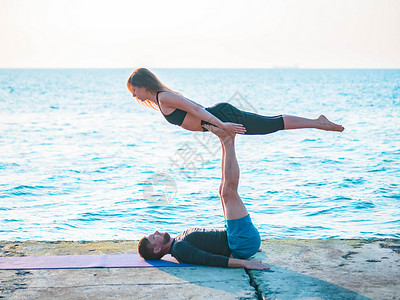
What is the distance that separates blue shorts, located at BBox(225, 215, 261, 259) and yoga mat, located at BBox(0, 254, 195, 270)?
0.51 m

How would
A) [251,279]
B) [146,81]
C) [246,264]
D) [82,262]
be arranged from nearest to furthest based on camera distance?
[251,279] → [246,264] → [82,262] → [146,81]

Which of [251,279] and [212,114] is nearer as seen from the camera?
[251,279]

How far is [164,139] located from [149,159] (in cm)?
571

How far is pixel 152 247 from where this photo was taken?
15.4ft

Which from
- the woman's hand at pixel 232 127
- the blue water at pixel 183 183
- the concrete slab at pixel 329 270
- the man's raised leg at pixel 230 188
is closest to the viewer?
the concrete slab at pixel 329 270

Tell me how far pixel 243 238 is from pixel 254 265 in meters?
0.33

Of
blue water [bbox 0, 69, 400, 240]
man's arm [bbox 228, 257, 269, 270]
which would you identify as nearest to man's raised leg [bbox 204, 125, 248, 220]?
man's arm [bbox 228, 257, 269, 270]

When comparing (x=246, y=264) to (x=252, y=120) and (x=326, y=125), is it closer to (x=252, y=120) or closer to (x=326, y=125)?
(x=252, y=120)

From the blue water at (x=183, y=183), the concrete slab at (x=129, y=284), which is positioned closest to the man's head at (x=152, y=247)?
the concrete slab at (x=129, y=284)

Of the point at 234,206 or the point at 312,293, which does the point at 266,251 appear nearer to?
the point at 234,206

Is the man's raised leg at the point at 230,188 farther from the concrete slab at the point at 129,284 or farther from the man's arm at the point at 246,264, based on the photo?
the concrete slab at the point at 129,284

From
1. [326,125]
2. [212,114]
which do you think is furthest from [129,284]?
[326,125]

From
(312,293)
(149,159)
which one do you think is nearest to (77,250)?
(312,293)

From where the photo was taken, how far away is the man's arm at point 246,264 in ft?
14.5
